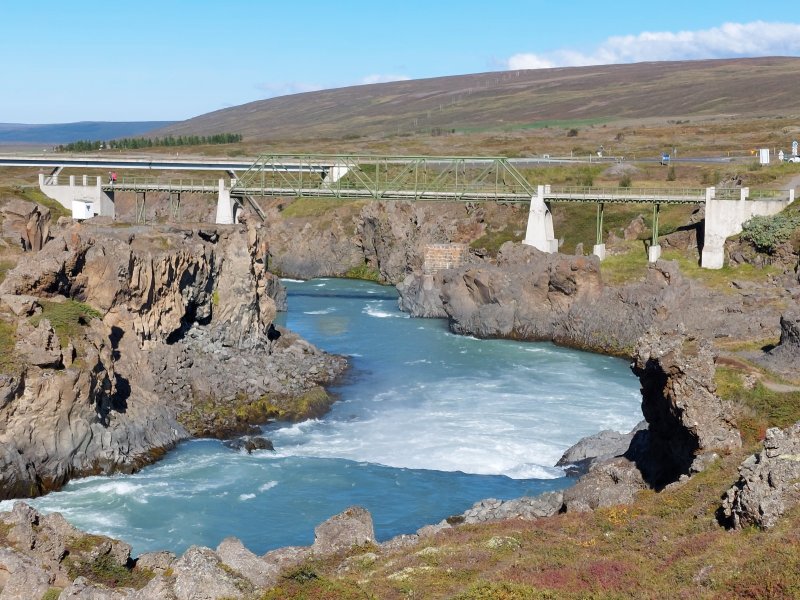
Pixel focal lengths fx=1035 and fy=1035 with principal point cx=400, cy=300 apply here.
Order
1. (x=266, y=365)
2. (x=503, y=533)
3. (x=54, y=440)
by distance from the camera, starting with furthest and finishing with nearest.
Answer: (x=266, y=365) < (x=54, y=440) < (x=503, y=533)

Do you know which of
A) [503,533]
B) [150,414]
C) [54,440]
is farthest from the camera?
[150,414]

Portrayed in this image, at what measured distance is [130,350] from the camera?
47.3 meters

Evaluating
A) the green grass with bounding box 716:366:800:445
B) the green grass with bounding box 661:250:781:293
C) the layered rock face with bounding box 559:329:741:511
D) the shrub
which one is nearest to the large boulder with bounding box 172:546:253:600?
the layered rock face with bounding box 559:329:741:511

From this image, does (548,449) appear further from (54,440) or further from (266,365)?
(54,440)

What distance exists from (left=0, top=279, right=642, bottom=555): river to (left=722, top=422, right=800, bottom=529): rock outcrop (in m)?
14.3

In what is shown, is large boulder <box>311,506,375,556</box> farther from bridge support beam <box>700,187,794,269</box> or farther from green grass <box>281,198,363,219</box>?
green grass <box>281,198,363,219</box>

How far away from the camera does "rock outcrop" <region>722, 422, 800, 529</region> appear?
21359 mm

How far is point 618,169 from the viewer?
10781 cm

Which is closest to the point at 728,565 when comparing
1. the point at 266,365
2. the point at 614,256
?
the point at 266,365

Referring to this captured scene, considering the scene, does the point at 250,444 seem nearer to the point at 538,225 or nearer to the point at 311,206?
the point at 538,225

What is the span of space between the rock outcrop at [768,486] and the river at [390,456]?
14.3 metres

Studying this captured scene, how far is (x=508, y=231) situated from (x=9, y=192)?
42.8m

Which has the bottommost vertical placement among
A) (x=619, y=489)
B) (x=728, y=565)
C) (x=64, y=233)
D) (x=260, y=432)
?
(x=260, y=432)

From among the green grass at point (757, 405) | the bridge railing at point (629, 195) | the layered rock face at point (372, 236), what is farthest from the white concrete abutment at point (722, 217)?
the green grass at point (757, 405)
